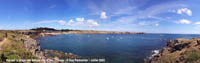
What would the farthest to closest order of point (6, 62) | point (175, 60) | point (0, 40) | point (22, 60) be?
point (0, 40) < point (175, 60) < point (22, 60) < point (6, 62)

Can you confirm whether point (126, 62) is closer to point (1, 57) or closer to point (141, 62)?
point (141, 62)

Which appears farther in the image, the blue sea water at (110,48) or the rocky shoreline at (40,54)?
the blue sea water at (110,48)

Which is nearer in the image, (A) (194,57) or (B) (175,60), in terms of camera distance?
(A) (194,57)

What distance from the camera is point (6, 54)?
57.6 ft

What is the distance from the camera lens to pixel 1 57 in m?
16.8

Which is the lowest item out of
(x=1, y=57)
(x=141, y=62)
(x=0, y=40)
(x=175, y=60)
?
(x=141, y=62)

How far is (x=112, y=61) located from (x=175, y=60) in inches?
482

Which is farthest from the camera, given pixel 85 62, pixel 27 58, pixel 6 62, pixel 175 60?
pixel 85 62

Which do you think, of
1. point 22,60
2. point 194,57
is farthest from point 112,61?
point 22,60

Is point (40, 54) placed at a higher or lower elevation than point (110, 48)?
higher

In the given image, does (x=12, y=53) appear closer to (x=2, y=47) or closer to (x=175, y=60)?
(x=2, y=47)

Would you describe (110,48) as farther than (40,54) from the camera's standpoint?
Yes

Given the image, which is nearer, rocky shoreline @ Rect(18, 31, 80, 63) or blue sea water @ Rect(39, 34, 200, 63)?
rocky shoreline @ Rect(18, 31, 80, 63)

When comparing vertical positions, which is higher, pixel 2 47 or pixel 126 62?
pixel 2 47
